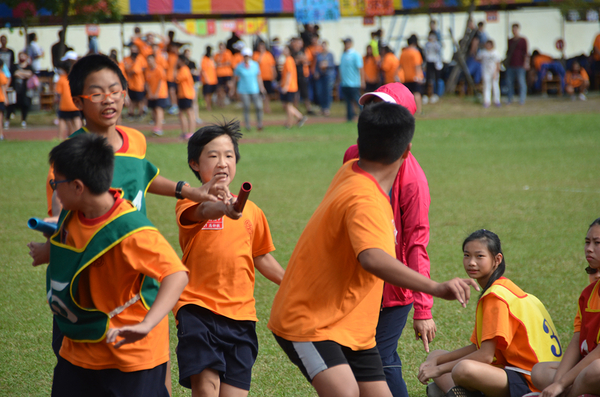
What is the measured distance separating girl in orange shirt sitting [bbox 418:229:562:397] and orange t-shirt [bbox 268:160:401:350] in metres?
1.00

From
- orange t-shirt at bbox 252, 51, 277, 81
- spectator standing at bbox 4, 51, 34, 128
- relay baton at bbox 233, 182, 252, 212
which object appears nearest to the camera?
relay baton at bbox 233, 182, 252, 212

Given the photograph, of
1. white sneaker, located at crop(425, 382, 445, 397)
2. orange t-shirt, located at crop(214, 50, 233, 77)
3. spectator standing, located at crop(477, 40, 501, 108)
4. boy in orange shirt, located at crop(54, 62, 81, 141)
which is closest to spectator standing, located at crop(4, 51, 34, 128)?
boy in orange shirt, located at crop(54, 62, 81, 141)

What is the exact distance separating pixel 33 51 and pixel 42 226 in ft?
63.7

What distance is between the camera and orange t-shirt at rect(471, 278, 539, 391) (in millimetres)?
3146

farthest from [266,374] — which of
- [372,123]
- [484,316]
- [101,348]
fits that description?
[372,123]

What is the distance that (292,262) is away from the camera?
8.13 feet

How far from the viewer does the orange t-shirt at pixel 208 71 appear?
1936 cm

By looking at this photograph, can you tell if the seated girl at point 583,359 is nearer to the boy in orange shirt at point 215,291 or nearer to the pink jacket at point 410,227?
the pink jacket at point 410,227

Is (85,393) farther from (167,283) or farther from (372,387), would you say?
(372,387)

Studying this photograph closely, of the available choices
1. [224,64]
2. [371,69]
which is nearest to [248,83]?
[371,69]

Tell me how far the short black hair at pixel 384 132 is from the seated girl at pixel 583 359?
1.39 meters

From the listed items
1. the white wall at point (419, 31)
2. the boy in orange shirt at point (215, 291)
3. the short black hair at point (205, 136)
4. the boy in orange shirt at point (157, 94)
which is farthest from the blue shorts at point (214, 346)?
the white wall at point (419, 31)

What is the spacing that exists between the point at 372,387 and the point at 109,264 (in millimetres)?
1122

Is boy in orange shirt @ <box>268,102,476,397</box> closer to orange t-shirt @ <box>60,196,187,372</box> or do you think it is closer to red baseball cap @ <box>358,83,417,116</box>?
orange t-shirt @ <box>60,196,187,372</box>
